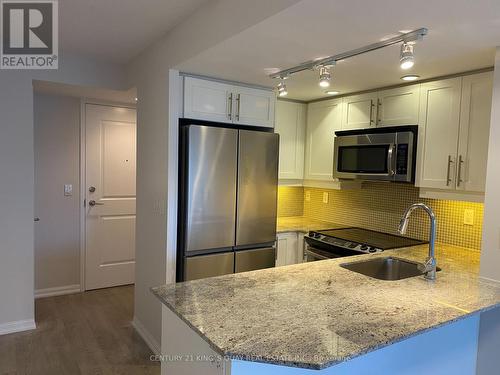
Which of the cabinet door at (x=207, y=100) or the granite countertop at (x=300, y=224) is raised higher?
the cabinet door at (x=207, y=100)

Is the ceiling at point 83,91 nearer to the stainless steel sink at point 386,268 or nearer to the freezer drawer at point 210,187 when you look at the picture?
the freezer drawer at point 210,187

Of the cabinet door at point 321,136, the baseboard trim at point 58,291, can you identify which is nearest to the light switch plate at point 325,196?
the cabinet door at point 321,136

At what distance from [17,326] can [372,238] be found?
3188mm

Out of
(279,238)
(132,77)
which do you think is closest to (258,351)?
(279,238)

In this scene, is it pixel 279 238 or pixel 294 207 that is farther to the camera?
pixel 294 207

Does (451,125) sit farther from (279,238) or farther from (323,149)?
(279,238)

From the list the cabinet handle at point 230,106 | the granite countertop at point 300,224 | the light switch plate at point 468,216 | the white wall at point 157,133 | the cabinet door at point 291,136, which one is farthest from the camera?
the cabinet door at point 291,136

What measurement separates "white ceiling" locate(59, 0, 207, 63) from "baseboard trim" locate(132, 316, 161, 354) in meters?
2.36

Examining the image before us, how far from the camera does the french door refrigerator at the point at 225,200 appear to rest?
8.65 feet

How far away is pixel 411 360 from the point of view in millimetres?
1648

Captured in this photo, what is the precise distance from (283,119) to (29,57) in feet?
7.48

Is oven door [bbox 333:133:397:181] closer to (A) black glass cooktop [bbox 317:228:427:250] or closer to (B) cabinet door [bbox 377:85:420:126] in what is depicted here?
(B) cabinet door [bbox 377:85:420:126]

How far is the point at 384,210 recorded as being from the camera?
135 inches

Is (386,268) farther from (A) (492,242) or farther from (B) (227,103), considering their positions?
(B) (227,103)
